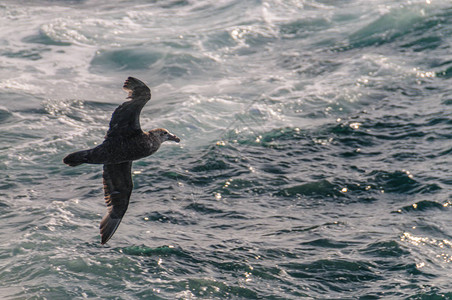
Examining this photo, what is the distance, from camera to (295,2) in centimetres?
2398

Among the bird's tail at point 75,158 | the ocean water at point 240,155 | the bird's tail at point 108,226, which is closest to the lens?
the bird's tail at point 75,158

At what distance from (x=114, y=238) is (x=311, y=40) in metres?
11.7

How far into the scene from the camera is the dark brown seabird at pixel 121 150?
7.83 meters

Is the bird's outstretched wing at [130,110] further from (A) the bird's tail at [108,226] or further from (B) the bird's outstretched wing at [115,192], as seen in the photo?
(A) the bird's tail at [108,226]

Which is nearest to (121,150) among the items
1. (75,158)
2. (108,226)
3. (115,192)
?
(75,158)

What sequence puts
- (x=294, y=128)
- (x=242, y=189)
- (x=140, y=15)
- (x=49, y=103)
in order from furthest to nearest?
1. (x=140, y=15)
2. (x=49, y=103)
3. (x=294, y=128)
4. (x=242, y=189)

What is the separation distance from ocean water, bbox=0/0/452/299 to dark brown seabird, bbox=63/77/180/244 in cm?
132

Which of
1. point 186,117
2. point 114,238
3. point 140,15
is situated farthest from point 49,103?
point 140,15

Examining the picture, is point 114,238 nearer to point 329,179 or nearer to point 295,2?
point 329,179

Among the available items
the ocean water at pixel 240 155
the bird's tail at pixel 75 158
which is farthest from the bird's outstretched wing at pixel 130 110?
the ocean water at pixel 240 155

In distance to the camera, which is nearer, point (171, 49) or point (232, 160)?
point (232, 160)

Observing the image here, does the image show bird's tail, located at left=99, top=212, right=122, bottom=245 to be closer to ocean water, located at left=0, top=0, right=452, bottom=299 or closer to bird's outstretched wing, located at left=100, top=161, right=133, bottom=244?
bird's outstretched wing, located at left=100, top=161, right=133, bottom=244

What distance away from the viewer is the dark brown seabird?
7828 mm

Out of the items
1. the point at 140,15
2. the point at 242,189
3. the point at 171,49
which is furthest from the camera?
the point at 140,15
